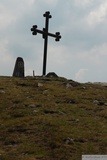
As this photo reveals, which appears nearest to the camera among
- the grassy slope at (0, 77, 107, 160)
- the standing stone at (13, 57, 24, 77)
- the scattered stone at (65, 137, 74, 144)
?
the grassy slope at (0, 77, 107, 160)

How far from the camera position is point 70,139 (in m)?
12.9

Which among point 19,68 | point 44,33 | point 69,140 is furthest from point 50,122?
point 44,33

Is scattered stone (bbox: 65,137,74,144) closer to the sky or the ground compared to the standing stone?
closer to the ground

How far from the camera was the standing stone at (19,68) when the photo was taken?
28483 millimetres

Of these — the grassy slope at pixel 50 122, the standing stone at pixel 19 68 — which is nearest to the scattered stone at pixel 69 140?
the grassy slope at pixel 50 122

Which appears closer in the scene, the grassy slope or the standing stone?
the grassy slope

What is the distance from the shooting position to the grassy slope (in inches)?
476

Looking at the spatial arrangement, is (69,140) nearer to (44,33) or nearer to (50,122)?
(50,122)

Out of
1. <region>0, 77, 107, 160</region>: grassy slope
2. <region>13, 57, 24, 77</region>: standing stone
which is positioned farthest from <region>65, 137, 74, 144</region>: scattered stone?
<region>13, 57, 24, 77</region>: standing stone

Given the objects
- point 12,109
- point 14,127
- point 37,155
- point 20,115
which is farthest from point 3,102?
point 37,155

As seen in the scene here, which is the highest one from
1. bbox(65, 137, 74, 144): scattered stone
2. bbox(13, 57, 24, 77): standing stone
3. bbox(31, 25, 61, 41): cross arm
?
bbox(31, 25, 61, 41): cross arm

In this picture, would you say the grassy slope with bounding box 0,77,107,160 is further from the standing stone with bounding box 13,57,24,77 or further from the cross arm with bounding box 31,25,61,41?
the cross arm with bounding box 31,25,61,41

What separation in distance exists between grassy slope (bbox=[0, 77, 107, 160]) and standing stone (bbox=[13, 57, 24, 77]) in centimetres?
578

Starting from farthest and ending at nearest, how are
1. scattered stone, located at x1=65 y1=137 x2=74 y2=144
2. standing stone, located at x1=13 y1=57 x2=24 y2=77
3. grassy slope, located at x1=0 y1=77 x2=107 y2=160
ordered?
standing stone, located at x1=13 y1=57 x2=24 y2=77 → scattered stone, located at x1=65 y1=137 x2=74 y2=144 → grassy slope, located at x1=0 y1=77 x2=107 y2=160
